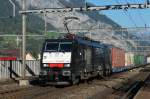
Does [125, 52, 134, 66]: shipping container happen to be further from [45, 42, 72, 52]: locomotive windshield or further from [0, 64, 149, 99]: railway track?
[0, 64, 149, 99]: railway track

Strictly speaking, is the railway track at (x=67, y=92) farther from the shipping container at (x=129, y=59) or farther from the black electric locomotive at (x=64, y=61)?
the shipping container at (x=129, y=59)

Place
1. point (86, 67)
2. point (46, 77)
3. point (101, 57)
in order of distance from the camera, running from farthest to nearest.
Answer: point (101, 57)
point (86, 67)
point (46, 77)

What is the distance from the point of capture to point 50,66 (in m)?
31.5

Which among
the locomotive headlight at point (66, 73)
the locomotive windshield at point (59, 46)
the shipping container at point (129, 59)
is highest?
the locomotive windshield at point (59, 46)

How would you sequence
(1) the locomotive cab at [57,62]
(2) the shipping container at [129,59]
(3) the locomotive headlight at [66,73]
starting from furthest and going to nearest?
(2) the shipping container at [129,59], (1) the locomotive cab at [57,62], (3) the locomotive headlight at [66,73]

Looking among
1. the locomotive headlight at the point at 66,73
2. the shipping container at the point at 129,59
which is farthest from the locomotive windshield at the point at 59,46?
the shipping container at the point at 129,59

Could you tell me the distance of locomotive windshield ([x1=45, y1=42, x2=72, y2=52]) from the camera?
32156 millimetres

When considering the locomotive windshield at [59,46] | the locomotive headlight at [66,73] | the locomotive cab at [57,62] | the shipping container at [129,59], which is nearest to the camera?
the locomotive headlight at [66,73]

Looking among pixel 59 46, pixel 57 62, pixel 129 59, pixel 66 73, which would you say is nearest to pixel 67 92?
pixel 66 73

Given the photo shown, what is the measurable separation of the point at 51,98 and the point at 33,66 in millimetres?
22114

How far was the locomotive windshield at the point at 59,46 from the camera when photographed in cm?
3216

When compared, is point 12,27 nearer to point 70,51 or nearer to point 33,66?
point 33,66

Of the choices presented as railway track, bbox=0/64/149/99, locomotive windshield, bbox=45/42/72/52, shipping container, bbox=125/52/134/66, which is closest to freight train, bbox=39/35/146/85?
locomotive windshield, bbox=45/42/72/52

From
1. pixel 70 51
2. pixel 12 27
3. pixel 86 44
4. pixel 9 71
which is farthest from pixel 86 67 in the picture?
pixel 12 27
